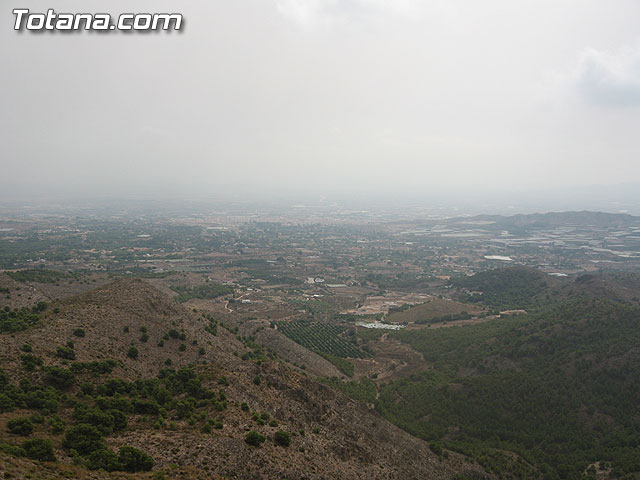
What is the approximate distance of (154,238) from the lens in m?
187

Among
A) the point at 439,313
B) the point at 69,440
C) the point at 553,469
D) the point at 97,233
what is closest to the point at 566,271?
the point at 439,313

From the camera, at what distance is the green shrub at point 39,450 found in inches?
759

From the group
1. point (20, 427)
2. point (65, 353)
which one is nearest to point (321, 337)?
point (65, 353)

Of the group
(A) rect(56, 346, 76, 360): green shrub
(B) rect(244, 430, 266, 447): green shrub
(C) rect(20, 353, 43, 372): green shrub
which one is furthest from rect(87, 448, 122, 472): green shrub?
(A) rect(56, 346, 76, 360): green shrub

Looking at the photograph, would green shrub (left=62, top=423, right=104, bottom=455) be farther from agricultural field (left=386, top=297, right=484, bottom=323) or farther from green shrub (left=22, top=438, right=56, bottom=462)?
agricultural field (left=386, top=297, right=484, bottom=323)

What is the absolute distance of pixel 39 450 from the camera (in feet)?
63.9

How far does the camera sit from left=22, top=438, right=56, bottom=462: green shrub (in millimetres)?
19281

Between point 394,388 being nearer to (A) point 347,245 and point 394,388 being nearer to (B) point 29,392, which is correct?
(B) point 29,392

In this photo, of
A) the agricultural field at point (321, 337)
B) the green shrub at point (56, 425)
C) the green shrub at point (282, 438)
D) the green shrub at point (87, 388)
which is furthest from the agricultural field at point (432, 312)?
the green shrub at point (56, 425)

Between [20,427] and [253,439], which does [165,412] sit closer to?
[253,439]

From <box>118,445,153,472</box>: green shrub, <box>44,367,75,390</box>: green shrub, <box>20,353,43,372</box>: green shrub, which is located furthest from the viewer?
<box>20,353,43,372</box>: green shrub

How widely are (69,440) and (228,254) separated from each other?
145328 millimetres

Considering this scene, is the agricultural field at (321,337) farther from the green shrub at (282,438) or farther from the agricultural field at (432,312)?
the green shrub at (282,438)

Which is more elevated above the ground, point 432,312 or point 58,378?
point 58,378
